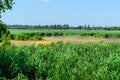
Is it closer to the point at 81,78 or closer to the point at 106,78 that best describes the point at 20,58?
the point at 81,78

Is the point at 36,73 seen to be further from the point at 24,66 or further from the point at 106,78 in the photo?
the point at 106,78

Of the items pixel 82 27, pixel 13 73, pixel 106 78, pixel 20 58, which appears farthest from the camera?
pixel 82 27

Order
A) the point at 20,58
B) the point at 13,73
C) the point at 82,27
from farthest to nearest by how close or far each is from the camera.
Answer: the point at 82,27, the point at 20,58, the point at 13,73

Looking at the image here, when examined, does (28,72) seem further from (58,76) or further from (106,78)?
(106,78)

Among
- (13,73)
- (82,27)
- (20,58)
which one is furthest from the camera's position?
(82,27)

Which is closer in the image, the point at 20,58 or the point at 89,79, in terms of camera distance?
the point at 89,79

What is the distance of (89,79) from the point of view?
12.3 metres

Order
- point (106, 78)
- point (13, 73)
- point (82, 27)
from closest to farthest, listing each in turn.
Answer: point (106, 78), point (13, 73), point (82, 27)

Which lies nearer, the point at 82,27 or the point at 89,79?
the point at 89,79

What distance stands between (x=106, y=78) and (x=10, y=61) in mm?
3795

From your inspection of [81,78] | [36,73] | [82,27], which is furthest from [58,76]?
[82,27]

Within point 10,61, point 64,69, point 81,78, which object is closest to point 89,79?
point 81,78

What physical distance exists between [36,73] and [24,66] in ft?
1.67

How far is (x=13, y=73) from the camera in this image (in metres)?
13.4
